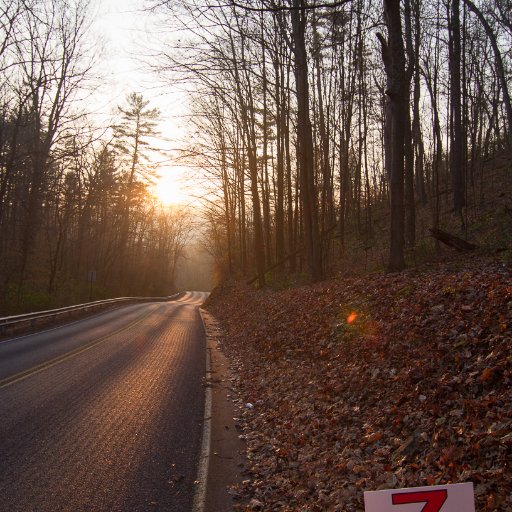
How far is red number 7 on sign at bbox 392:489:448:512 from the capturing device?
7.22 feet

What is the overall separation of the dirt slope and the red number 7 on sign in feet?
5.73

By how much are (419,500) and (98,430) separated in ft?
17.0

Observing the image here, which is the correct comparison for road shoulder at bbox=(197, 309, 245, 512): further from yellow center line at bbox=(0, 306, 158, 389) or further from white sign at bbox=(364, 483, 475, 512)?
yellow center line at bbox=(0, 306, 158, 389)

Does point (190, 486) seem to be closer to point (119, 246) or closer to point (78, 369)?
point (78, 369)

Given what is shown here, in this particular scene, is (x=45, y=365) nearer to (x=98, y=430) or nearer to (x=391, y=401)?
(x=98, y=430)

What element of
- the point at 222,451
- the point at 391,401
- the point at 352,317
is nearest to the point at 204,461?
the point at 222,451

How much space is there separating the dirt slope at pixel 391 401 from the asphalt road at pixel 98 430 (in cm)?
92

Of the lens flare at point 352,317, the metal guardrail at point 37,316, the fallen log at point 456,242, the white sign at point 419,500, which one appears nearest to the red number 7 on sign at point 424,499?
the white sign at point 419,500

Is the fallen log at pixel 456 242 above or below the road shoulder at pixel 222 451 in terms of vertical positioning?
above

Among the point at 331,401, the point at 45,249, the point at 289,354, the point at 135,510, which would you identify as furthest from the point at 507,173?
the point at 45,249

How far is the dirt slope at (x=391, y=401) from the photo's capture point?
14.5ft

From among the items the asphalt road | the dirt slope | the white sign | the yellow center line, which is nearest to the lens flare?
the dirt slope

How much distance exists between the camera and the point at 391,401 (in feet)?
19.6

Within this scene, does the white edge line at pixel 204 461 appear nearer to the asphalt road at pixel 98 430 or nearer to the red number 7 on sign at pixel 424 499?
the asphalt road at pixel 98 430
